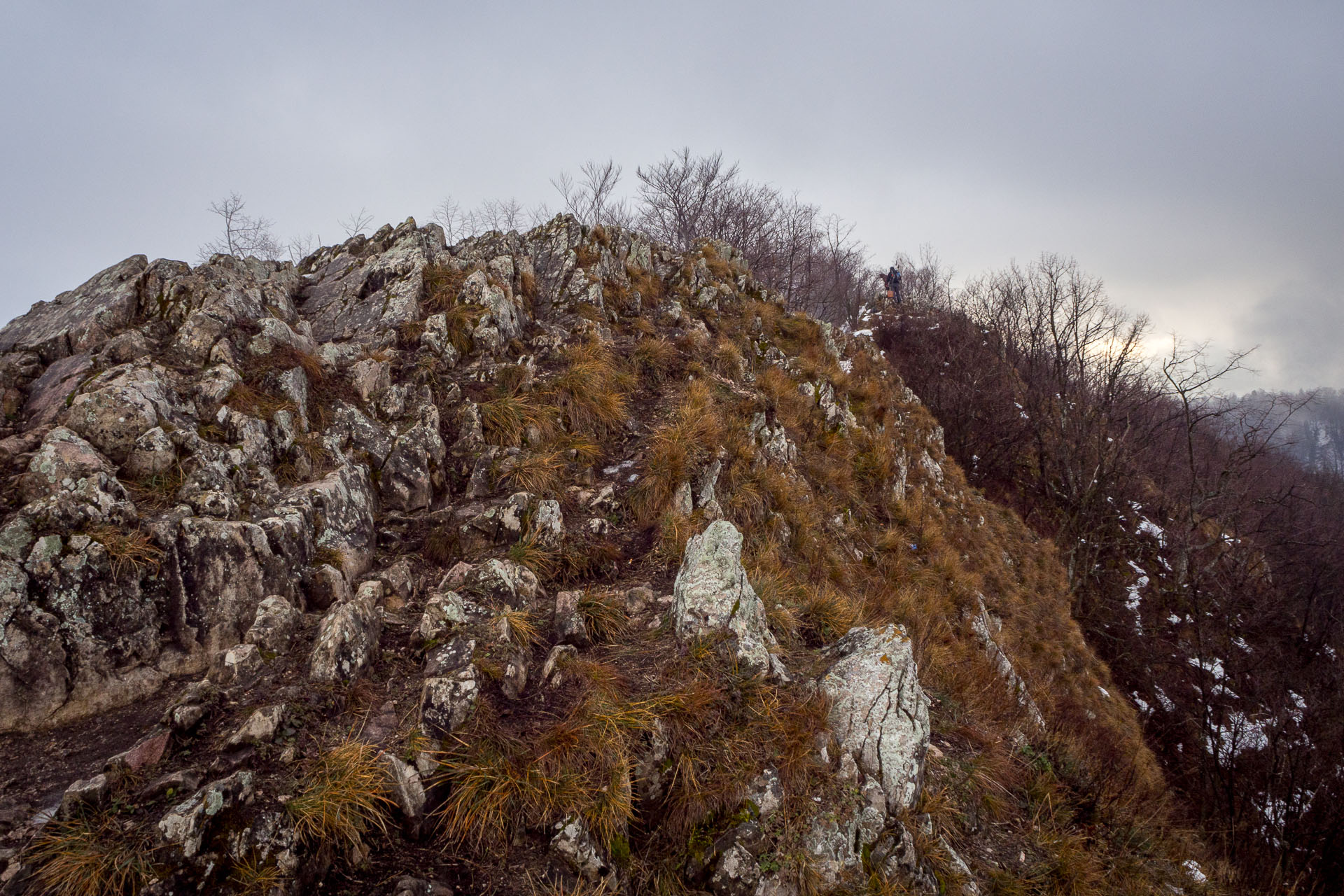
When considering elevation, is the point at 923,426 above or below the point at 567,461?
above

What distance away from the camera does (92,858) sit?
109 inches

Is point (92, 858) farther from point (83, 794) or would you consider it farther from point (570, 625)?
point (570, 625)

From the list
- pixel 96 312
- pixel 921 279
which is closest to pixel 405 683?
pixel 96 312

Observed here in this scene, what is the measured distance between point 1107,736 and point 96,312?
17.5 metres

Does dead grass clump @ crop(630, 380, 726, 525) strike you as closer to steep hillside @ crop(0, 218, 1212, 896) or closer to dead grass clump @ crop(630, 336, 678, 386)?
steep hillside @ crop(0, 218, 1212, 896)

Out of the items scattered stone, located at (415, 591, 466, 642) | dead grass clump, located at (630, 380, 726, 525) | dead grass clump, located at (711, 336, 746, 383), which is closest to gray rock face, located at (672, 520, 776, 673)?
dead grass clump, located at (630, 380, 726, 525)

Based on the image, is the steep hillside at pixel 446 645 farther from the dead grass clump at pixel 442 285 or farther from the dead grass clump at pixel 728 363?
the dead grass clump at pixel 728 363

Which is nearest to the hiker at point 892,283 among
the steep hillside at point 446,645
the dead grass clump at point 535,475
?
the steep hillside at point 446,645

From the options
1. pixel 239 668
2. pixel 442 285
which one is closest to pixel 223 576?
pixel 239 668

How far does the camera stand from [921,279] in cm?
4088

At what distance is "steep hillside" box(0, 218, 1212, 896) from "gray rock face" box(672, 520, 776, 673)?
31 millimetres

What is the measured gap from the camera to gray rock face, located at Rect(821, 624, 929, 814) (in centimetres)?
424

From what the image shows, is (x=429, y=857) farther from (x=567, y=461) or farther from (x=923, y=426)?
(x=923, y=426)

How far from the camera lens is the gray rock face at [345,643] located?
13.7 feet
